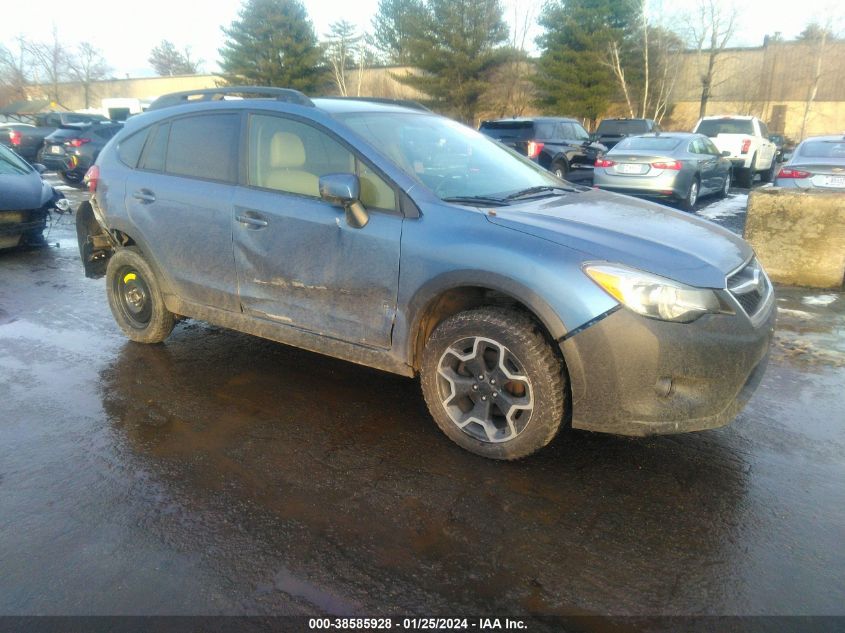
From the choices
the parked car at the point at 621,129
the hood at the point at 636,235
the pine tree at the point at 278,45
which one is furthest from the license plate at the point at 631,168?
the pine tree at the point at 278,45

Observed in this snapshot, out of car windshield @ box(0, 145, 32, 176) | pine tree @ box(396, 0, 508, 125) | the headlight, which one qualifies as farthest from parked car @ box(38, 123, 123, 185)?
pine tree @ box(396, 0, 508, 125)

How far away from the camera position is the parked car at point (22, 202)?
327 inches

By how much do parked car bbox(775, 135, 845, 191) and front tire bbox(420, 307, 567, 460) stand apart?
7667 millimetres

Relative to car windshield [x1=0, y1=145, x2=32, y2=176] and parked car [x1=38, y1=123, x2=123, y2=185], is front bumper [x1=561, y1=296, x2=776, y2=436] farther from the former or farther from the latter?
parked car [x1=38, y1=123, x2=123, y2=185]

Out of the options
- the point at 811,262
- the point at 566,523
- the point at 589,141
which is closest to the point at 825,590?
the point at 566,523

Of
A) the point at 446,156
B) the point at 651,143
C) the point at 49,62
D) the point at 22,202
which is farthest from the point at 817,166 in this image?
the point at 49,62

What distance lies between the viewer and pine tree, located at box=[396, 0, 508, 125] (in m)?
40.3

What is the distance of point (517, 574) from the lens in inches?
99.7

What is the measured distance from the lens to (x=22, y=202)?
8438 mm

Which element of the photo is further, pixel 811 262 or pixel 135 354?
pixel 811 262

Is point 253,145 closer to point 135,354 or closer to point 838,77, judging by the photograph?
point 135,354

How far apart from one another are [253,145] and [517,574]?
Answer: 306cm

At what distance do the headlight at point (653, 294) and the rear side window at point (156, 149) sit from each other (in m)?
3.33

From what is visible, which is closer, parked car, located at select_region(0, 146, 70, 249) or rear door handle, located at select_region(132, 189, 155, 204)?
rear door handle, located at select_region(132, 189, 155, 204)
